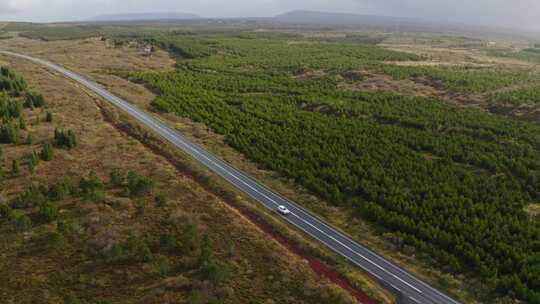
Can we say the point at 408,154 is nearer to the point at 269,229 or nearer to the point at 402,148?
the point at 402,148

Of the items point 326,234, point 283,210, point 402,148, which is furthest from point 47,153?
point 402,148

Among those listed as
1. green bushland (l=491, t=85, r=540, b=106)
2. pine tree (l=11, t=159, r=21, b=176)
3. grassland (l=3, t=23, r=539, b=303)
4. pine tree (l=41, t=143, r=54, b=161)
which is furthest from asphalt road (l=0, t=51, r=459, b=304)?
green bushland (l=491, t=85, r=540, b=106)

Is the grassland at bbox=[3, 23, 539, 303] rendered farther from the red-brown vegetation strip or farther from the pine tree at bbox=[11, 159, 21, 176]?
the pine tree at bbox=[11, 159, 21, 176]

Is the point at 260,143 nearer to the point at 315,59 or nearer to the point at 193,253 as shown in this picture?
the point at 193,253

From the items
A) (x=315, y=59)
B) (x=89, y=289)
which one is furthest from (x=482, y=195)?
(x=315, y=59)

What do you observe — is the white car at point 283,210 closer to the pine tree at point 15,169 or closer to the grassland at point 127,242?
the grassland at point 127,242

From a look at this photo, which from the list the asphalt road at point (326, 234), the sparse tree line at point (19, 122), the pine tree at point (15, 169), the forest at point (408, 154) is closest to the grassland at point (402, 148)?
the forest at point (408, 154)
